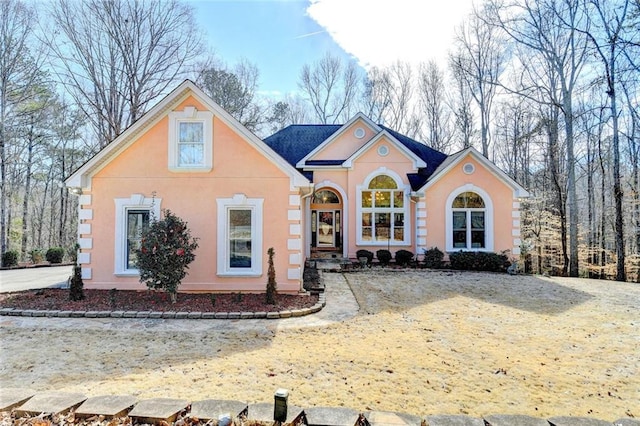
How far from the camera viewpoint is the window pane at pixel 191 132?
9.47m

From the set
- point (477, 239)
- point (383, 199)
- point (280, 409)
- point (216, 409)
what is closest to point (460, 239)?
point (477, 239)

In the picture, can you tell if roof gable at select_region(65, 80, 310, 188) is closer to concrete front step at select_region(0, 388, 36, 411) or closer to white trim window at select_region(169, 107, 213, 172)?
white trim window at select_region(169, 107, 213, 172)

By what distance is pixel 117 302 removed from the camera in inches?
320

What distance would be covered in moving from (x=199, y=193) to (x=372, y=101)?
79.2 feet

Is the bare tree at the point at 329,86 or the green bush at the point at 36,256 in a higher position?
the bare tree at the point at 329,86

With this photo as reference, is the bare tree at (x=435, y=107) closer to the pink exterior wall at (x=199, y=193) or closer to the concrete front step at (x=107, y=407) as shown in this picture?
the pink exterior wall at (x=199, y=193)

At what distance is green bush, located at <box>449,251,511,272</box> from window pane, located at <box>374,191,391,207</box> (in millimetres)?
3972

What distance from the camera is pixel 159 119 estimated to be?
938 centimetres

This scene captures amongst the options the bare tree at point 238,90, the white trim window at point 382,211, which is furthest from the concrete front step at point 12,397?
the bare tree at point 238,90

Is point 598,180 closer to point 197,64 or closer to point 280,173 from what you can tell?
point 280,173

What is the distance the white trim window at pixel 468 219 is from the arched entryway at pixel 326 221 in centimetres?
534

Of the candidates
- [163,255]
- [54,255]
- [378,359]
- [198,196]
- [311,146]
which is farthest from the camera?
[311,146]

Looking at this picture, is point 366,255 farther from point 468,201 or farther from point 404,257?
point 468,201

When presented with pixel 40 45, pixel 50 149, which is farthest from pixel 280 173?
pixel 50 149
